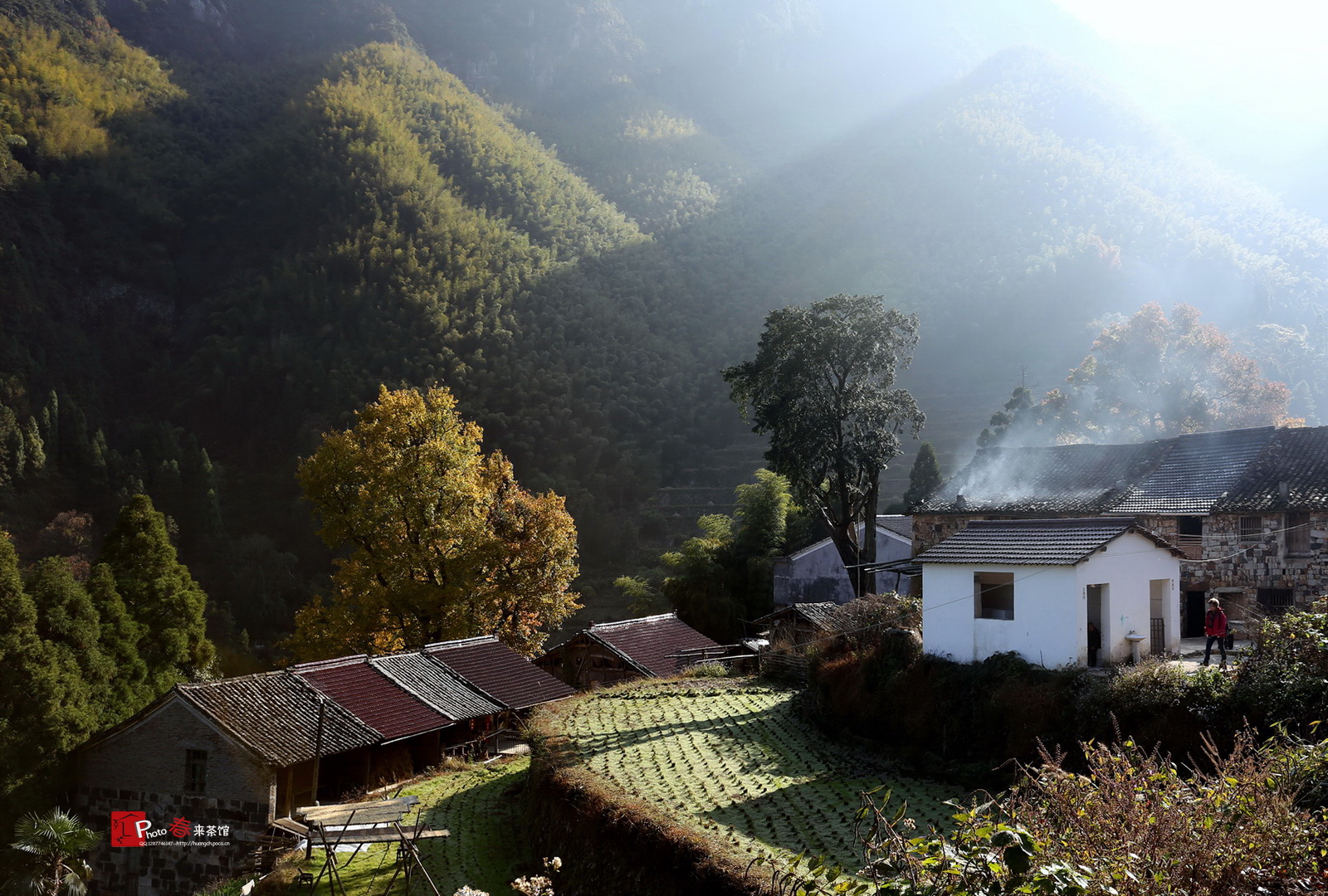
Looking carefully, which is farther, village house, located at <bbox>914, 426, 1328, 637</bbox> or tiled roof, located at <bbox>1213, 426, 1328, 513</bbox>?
tiled roof, located at <bbox>1213, 426, 1328, 513</bbox>

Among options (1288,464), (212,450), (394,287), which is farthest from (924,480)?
(212,450)

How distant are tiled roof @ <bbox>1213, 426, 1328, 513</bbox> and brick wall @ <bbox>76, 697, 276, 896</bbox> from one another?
78.1ft

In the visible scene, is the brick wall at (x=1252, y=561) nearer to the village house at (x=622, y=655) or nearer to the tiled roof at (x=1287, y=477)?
the tiled roof at (x=1287, y=477)

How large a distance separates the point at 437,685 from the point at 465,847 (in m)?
7.90

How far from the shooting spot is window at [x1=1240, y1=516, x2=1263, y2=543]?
23.1 meters

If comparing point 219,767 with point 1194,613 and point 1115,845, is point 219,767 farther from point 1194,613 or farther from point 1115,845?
point 1194,613

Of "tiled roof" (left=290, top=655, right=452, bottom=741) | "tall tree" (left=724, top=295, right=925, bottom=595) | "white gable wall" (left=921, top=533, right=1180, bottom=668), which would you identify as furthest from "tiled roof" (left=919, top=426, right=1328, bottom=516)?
"tiled roof" (left=290, top=655, right=452, bottom=741)

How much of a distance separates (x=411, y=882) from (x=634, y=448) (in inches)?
2144

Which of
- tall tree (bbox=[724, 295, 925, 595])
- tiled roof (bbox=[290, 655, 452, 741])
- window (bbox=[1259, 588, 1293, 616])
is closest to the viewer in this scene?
tiled roof (bbox=[290, 655, 452, 741])

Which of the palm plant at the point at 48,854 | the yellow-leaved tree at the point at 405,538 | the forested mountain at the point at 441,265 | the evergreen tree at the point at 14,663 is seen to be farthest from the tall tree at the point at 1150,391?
the palm plant at the point at 48,854

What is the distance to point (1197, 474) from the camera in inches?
1032

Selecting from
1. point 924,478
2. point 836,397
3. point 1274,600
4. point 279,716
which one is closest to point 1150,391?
point 924,478

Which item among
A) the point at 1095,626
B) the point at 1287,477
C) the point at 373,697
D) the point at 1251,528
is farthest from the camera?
the point at 1287,477

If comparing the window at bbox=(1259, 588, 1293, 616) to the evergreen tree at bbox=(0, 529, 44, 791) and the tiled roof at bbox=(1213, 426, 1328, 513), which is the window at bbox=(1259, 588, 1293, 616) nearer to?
the tiled roof at bbox=(1213, 426, 1328, 513)
